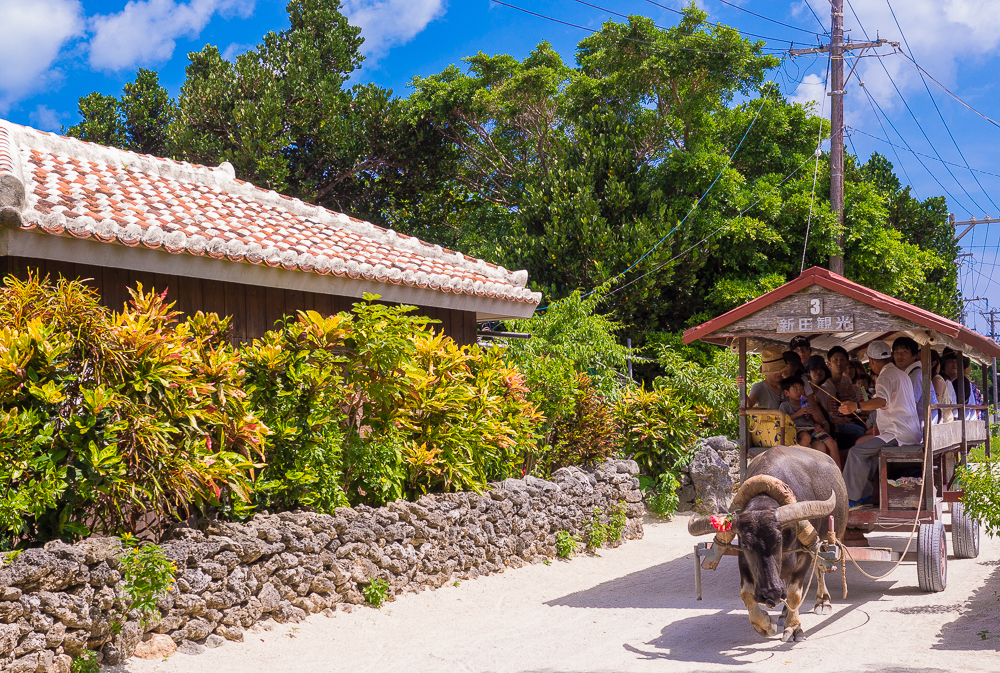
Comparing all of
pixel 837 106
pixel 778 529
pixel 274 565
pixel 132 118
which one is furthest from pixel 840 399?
pixel 132 118

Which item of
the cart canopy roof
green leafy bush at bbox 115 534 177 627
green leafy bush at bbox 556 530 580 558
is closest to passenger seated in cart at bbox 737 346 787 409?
the cart canopy roof

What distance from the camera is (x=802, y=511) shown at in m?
6.23

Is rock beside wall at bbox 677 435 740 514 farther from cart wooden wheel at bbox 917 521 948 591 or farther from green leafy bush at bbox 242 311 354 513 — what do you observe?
green leafy bush at bbox 242 311 354 513

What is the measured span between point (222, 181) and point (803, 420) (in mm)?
8184

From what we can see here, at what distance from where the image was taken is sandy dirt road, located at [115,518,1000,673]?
6.10 meters

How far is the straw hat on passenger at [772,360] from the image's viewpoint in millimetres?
9064

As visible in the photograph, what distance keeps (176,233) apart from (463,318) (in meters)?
4.52

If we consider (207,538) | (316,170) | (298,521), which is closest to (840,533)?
(298,521)

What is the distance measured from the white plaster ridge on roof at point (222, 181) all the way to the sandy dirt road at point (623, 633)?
195 inches

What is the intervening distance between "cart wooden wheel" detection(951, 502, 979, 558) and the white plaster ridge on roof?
6.16 metres

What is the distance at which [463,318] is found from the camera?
11672 millimetres

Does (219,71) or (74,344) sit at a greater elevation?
(219,71)

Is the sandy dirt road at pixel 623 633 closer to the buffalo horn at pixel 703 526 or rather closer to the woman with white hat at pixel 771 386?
the buffalo horn at pixel 703 526

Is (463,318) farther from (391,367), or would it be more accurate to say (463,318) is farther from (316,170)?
(316,170)
